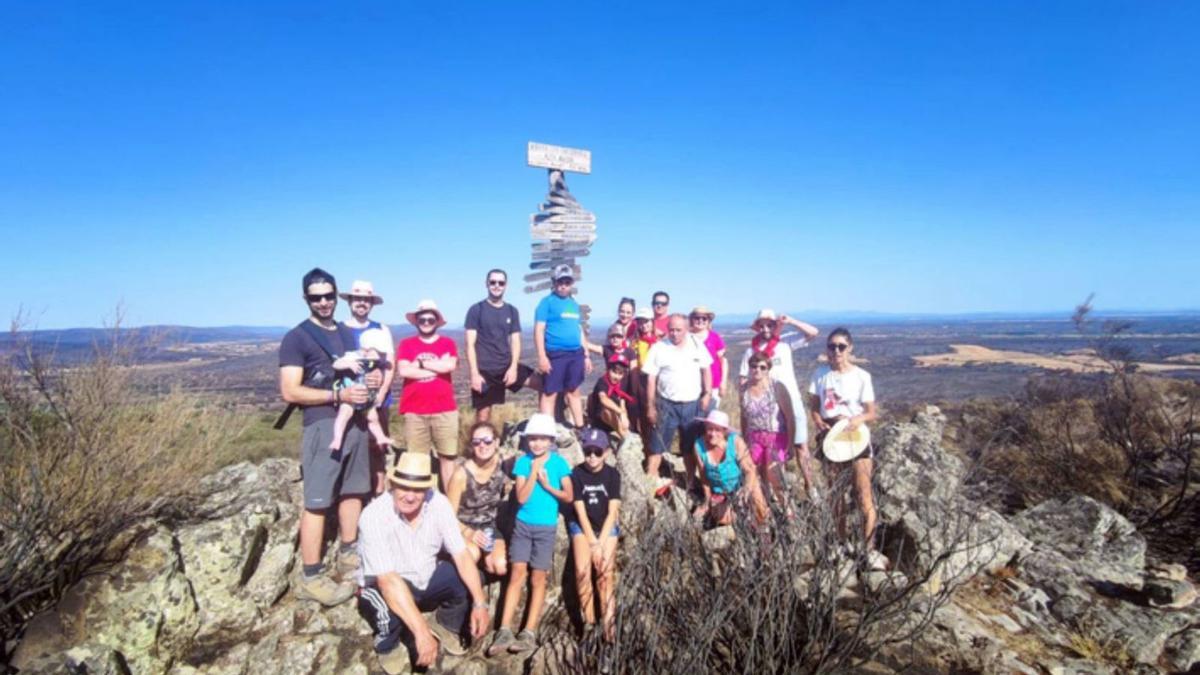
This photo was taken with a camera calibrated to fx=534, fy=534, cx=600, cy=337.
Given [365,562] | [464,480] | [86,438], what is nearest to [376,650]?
[365,562]

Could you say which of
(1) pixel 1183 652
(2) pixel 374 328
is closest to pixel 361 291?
(2) pixel 374 328

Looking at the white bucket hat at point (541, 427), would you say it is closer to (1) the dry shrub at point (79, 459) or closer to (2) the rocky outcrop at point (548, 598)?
(2) the rocky outcrop at point (548, 598)

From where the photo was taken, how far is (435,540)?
13.6 ft

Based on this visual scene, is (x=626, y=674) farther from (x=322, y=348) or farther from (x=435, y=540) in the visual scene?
(x=322, y=348)

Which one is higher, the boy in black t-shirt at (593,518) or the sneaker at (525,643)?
the boy in black t-shirt at (593,518)

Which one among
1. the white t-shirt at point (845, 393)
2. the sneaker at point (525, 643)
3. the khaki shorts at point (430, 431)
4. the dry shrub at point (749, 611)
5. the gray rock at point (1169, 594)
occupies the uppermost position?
the white t-shirt at point (845, 393)

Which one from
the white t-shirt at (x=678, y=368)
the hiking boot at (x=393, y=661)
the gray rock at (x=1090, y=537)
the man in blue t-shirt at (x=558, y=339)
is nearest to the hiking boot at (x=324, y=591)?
the hiking boot at (x=393, y=661)

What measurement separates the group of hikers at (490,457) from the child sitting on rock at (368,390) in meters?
0.01

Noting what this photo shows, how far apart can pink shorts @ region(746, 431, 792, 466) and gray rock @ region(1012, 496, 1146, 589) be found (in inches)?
121

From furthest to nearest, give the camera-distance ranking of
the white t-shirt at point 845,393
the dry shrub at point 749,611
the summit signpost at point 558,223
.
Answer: the summit signpost at point 558,223 < the white t-shirt at point 845,393 < the dry shrub at point 749,611

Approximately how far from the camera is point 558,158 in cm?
927

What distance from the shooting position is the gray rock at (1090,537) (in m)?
5.27

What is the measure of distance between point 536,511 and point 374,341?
1.98 metres

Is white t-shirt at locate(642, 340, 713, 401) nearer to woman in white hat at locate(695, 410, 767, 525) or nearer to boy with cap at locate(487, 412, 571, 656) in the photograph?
woman in white hat at locate(695, 410, 767, 525)
